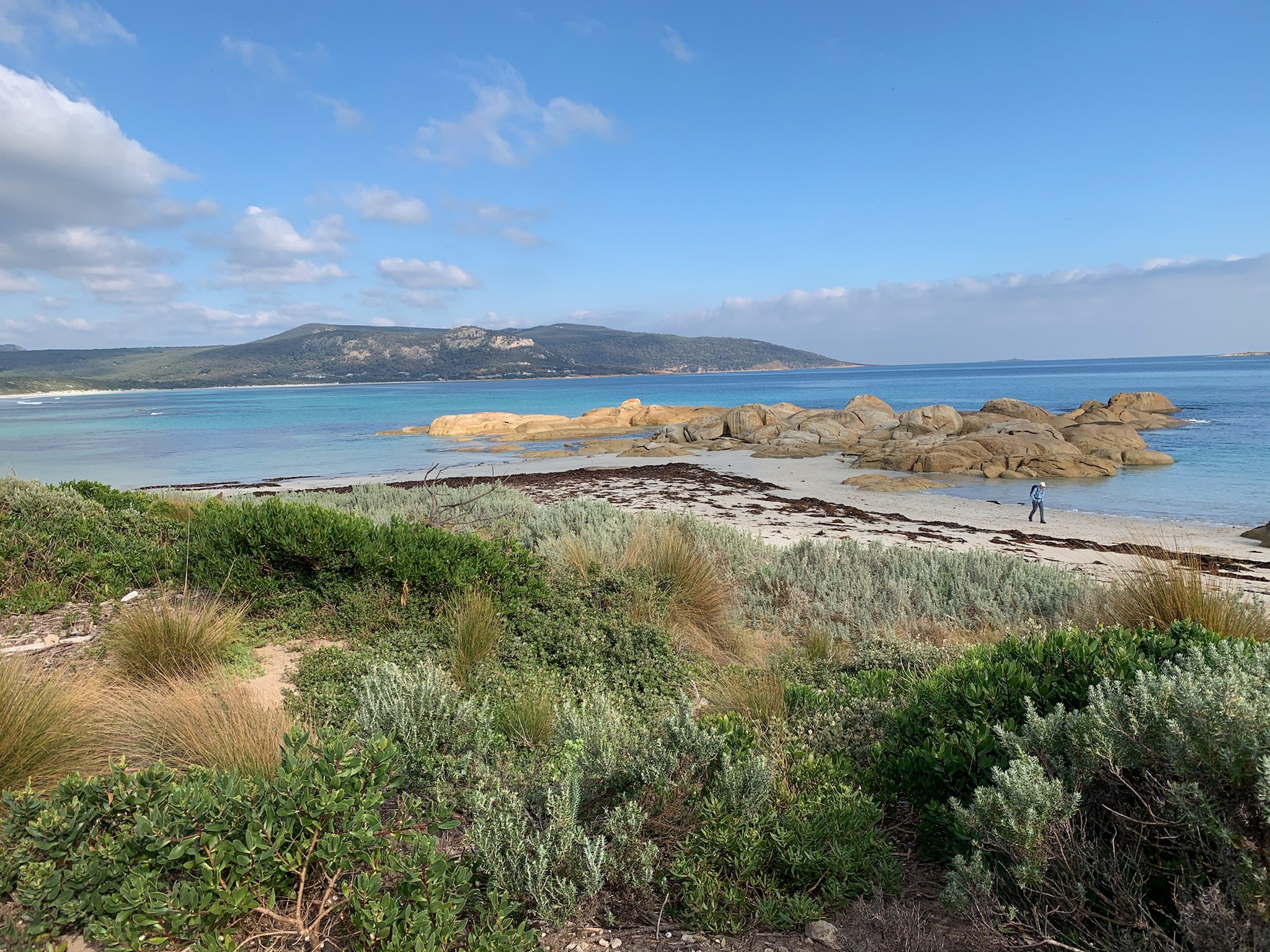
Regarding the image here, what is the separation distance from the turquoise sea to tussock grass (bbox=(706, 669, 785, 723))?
16319 mm

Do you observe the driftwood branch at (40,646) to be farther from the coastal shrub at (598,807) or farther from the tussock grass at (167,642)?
the coastal shrub at (598,807)

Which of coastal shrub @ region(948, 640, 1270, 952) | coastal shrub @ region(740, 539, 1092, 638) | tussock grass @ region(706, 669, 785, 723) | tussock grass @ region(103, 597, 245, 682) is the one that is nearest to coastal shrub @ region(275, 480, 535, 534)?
tussock grass @ region(103, 597, 245, 682)

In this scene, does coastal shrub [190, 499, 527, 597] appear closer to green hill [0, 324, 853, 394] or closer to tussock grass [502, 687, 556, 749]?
tussock grass [502, 687, 556, 749]

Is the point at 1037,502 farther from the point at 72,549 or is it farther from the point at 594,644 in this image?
the point at 72,549

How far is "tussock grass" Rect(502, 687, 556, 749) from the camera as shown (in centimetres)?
396

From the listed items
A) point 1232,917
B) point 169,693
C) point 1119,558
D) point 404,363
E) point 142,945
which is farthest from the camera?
point 404,363

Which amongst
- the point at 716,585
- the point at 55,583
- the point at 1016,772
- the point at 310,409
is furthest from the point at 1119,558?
the point at 310,409

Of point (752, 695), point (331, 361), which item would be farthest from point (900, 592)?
point (331, 361)

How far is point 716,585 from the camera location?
7.94 meters

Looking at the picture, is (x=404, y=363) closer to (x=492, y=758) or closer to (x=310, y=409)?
(x=310, y=409)

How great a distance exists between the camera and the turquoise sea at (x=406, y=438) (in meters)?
20.1

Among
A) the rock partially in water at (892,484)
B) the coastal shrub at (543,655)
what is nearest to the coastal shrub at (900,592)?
the coastal shrub at (543,655)

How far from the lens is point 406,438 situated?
41.1 metres

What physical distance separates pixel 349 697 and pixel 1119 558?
12626 millimetres
